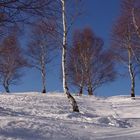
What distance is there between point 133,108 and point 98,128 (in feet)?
34.7

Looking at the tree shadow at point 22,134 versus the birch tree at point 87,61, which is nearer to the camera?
the tree shadow at point 22,134

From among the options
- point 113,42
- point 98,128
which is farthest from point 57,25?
point 113,42

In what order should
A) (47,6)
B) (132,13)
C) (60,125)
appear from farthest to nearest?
(132,13), (60,125), (47,6)

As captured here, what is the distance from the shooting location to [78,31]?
119 ft

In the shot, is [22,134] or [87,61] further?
[87,61]

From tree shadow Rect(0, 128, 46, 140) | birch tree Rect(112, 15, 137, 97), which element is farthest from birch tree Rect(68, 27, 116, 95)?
tree shadow Rect(0, 128, 46, 140)

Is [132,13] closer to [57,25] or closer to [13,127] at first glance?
[57,25]

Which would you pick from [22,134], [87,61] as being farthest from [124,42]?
[22,134]

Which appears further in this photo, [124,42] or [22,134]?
[124,42]

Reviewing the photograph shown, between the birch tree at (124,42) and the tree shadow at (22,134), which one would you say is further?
the birch tree at (124,42)

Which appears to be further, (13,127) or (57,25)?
(57,25)

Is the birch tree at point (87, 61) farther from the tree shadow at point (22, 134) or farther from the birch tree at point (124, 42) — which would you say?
the tree shadow at point (22, 134)

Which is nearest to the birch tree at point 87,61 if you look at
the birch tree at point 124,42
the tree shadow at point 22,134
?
the birch tree at point 124,42

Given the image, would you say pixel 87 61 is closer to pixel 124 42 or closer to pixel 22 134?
pixel 124 42
